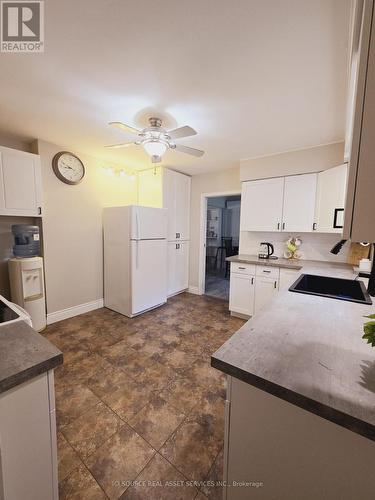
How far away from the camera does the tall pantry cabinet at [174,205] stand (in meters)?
3.85

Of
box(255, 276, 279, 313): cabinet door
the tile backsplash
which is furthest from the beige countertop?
box(255, 276, 279, 313): cabinet door

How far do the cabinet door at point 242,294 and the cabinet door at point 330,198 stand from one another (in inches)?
46.0

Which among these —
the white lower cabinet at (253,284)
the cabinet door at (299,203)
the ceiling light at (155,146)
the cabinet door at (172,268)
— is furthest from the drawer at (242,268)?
the ceiling light at (155,146)

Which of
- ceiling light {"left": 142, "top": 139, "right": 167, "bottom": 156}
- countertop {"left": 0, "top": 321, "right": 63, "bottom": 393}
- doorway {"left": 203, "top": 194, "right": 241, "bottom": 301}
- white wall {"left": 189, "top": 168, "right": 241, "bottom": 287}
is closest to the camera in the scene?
countertop {"left": 0, "top": 321, "right": 63, "bottom": 393}

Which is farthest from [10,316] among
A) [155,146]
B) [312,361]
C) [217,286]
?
[217,286]

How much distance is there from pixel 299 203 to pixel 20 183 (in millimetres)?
3557

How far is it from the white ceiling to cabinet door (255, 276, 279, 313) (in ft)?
6.04

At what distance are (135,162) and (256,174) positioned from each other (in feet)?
6.53

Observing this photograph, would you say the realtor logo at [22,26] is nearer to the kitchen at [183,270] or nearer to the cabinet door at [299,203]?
the kitchen at [183,270]

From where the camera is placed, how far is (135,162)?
3.60 metres

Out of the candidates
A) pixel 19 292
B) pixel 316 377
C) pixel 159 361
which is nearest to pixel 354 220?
pixel 316 377

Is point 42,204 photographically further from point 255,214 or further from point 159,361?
point 255,214

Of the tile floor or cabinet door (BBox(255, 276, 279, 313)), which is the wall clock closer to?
cabinet door (BBox(255, 276, 279, 313))

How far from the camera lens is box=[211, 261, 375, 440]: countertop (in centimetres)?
63
